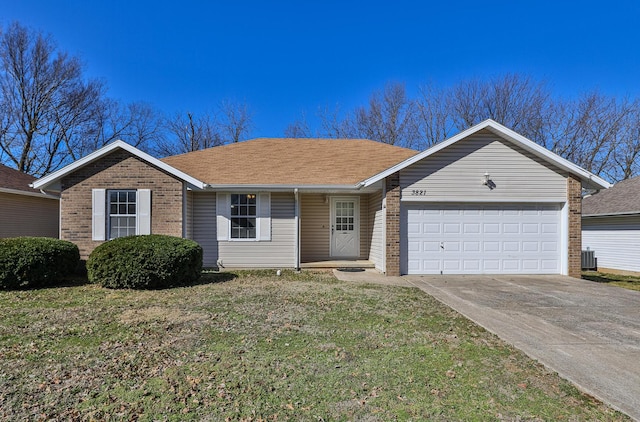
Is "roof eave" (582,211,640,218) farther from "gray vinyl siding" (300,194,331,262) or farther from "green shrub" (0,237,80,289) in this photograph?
"green shrub" (0,237,80,289)

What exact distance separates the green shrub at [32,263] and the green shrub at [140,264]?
934 mm

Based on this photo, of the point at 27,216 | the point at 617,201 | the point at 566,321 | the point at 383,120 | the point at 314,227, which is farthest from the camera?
the point at 383,120

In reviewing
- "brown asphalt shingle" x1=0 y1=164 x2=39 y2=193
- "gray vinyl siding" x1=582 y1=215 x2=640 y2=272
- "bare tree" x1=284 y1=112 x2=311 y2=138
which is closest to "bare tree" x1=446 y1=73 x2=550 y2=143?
"bare tree" x1=284 y1=112 x2=311 y2=138

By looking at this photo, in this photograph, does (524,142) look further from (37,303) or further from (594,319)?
(37,303)

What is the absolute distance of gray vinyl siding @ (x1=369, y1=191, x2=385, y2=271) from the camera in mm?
10941

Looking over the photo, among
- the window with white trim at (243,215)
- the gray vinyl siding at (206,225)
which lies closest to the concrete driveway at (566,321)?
the window with white trim at (243,215)

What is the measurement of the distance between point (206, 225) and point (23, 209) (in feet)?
25.9

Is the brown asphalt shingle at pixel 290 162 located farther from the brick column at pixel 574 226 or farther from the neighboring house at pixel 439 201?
the brick column at pixel 574 226

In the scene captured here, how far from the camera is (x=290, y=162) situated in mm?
13188

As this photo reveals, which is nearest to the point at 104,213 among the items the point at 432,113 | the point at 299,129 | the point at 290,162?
the point at 290,162

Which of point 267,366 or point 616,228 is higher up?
point 616,228

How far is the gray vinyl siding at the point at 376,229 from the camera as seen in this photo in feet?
35.9

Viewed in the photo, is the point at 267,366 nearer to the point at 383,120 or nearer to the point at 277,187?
the point at 277,187

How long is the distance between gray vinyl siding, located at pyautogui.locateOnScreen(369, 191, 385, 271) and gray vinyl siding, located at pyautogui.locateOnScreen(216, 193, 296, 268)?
8.81 feet
